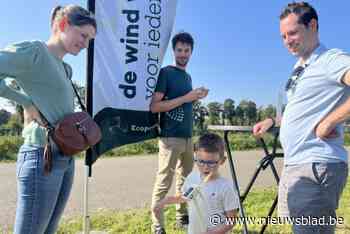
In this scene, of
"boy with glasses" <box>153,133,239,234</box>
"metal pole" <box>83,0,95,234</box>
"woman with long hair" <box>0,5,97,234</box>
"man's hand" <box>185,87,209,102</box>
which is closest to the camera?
"woman with long hair" <box>0,5,97,234</box>

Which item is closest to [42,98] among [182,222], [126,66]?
[126,66]

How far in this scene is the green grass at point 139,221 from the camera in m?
3.90

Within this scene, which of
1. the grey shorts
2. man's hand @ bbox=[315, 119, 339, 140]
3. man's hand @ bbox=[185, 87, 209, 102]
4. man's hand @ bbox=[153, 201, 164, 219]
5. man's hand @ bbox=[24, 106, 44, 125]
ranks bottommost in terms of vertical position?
man's hand @ bbox=[153, 201, 164, 219]

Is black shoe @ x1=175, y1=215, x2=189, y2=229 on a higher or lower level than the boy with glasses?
lower

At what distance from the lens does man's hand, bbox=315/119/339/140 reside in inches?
73.2

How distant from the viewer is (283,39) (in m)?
2.14

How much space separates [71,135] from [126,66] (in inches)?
64.5

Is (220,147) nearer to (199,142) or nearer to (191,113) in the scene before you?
(199,142)

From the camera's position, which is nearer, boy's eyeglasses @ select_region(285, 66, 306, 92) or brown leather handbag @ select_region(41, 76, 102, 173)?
brown leather handbag @ select_region(41, 76, 102, 173)

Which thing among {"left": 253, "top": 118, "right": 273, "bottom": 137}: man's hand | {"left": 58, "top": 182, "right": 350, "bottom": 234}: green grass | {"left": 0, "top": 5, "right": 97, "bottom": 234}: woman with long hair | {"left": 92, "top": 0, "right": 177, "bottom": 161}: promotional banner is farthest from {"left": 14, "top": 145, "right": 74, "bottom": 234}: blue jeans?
{"left": 58, "top": 182, "right": 350, "bottom": 234}: green grass

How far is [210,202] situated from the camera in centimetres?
228

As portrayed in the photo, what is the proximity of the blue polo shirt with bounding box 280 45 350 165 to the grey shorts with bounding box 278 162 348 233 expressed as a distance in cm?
4

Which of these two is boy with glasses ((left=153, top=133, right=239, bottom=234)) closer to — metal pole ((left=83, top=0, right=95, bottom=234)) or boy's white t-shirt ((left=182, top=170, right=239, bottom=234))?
boy's white t-shirt ((left=182, top=170, right=239, bottom=234))

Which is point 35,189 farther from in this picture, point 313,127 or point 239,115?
point 239,115
